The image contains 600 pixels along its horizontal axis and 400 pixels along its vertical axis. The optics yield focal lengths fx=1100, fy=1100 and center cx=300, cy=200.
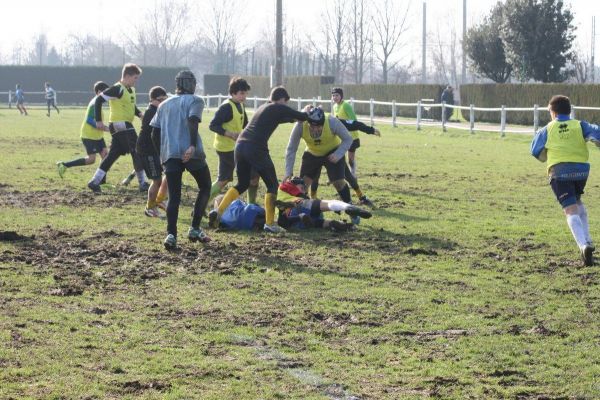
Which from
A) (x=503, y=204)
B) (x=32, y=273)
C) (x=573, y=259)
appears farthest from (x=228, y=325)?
(x=503, y=204)

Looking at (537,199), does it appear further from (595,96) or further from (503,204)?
(595,96)

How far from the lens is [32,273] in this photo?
9.99m

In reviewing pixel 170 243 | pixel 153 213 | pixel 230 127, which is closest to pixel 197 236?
pixel 170 243

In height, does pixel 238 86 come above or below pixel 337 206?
above

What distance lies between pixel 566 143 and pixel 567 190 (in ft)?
1.53

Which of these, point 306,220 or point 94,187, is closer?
point 306,220

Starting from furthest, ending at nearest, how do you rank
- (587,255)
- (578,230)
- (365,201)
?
(365,201) < (578,230) < (587,255)

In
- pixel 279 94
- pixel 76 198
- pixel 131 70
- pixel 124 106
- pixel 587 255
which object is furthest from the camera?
pixel 124 106

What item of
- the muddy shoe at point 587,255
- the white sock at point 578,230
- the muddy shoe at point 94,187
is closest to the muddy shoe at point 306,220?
the white sock at point 578,230

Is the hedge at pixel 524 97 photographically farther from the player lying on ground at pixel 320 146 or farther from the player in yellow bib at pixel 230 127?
the player in yellow bib at pixel 230 127

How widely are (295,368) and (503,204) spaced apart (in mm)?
9898

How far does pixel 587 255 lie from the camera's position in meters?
10.5

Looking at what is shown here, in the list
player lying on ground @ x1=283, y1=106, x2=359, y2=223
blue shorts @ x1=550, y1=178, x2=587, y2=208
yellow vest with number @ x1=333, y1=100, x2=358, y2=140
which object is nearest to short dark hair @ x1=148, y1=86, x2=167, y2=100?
player lying on ground @ x1=283, y1=106, x2=359, y2=223

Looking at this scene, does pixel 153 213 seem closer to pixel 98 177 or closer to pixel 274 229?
pixel 274 229
